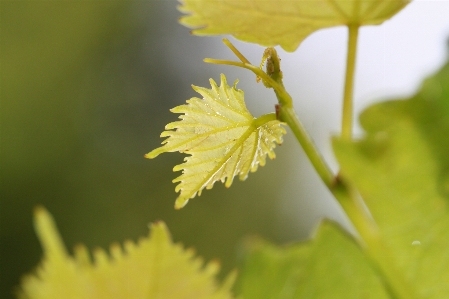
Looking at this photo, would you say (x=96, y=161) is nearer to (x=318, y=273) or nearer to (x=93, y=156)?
(x=93, y=156)

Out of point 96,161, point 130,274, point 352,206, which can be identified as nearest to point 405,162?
point 352,206

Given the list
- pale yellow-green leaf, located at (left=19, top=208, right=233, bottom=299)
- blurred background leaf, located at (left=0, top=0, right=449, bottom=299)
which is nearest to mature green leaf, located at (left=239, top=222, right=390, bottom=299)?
pale yellow-green leaf, located at (left=19, top=208, right=233, bottom=299)

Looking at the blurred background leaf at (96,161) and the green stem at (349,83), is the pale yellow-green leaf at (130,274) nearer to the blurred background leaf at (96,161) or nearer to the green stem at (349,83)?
the green stem at (349,83)

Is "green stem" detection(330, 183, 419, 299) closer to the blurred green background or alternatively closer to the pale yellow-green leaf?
the pale yellow-green leaf

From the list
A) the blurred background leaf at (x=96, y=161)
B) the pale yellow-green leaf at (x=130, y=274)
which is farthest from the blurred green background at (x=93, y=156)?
the pale yellow-green leaf at (x=130, y=274)

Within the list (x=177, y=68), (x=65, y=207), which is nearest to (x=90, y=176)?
(x=65, y=207)

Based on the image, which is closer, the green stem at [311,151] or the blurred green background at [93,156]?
the green stem at [311,151]

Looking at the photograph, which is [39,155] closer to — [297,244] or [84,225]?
[84,225]
